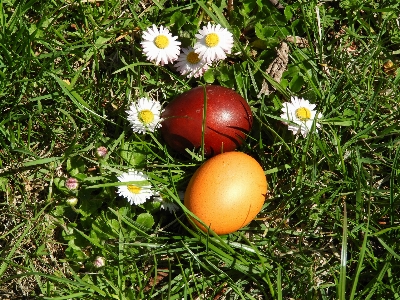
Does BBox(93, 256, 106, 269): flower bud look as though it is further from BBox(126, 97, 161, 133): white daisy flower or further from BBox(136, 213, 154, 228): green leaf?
BBox(126, 97, 161, 133): white daisy flower

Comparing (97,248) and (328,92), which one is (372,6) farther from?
(97,248)

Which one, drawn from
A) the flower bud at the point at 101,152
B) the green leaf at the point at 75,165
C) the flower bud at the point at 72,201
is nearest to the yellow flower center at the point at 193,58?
the flower bud at the point at 101,152

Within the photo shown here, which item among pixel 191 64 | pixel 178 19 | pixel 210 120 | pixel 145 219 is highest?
pixel 178 19

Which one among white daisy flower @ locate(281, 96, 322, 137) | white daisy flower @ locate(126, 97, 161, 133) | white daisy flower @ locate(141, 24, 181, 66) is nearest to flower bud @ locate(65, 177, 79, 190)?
white daisy flower @ locate(126, 97, 161, 133)

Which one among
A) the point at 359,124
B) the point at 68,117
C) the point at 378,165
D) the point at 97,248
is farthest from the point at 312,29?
the point at 97,248

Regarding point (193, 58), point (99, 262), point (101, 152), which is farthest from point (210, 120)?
point (99, 262)

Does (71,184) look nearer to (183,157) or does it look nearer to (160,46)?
(183,157)

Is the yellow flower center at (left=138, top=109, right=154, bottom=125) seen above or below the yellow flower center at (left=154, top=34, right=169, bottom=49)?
below
